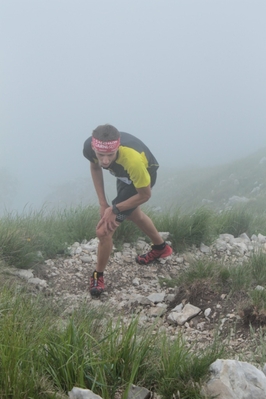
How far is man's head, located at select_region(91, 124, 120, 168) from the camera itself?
4305 millimetres

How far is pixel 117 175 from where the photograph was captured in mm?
4754

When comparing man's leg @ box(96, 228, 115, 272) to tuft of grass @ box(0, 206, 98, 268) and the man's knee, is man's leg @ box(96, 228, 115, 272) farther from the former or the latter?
tuft of grass @ box(0, 206, 98, 268)

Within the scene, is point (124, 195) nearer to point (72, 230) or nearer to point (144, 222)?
point (144, 222)

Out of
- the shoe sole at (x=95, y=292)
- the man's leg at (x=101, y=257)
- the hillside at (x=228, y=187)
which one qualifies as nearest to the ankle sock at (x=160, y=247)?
the man's leg at (x=101, y=257)

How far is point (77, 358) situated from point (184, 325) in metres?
2.24

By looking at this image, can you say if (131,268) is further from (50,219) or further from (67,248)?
(50,219)

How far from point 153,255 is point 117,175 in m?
1.51

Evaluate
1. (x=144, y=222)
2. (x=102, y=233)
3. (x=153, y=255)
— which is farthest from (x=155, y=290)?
(x=102, y=233)

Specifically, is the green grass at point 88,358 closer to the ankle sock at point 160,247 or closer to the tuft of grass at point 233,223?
the ankle sock at point 160,247

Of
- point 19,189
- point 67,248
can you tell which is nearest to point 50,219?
point 67,248

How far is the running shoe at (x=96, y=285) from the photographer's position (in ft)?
16.0

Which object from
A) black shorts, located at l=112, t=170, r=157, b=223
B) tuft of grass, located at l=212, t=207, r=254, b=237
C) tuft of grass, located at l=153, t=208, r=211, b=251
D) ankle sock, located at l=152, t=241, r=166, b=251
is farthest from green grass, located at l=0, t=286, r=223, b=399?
tuft of grass, located at l=212, t=207, r=254, b=237

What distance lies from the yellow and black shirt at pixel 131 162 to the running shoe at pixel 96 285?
3.89 ft

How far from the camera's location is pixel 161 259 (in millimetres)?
5895
